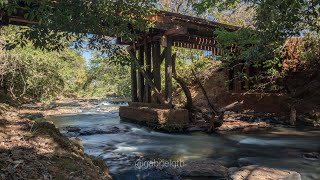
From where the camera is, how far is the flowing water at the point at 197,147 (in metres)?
6.57

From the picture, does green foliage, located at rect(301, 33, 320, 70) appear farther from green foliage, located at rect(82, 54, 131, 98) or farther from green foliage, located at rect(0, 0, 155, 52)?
green foliage, located at rect(82, 54, 131, 98)

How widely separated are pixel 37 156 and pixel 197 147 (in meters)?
5.58

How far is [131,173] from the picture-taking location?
5965 millimetres

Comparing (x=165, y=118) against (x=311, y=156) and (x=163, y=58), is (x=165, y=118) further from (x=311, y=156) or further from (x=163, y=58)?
(x=311, y=156)

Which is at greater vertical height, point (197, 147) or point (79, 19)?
point (79, 19)

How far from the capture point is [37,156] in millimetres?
3705

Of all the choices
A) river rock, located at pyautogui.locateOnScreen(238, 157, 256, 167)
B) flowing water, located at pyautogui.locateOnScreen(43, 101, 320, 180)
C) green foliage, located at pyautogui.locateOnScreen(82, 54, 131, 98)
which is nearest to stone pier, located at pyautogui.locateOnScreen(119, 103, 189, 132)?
flowing water, located at pyautogui.locateOnScreen(43, 101, 320, 180)

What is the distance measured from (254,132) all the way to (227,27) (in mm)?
4709

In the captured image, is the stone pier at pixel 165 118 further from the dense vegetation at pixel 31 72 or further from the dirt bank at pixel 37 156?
the dirt bank at pixel 37 156

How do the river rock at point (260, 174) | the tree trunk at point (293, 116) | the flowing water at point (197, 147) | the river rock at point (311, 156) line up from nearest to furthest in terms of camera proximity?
the river rock at point (260, 174) < the flowing water at point (197, 147) < the river rock at point (311, 156) < the tree trunk at point (293, 116)

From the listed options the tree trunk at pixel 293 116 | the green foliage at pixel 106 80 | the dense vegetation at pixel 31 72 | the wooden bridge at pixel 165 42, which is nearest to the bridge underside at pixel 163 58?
the wooden bridge at pixel 165 42

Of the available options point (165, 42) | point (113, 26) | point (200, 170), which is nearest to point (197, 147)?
point (200, 170)

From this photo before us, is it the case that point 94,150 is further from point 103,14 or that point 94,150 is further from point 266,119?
point 266,119

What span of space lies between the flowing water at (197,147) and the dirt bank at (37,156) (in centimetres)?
182
